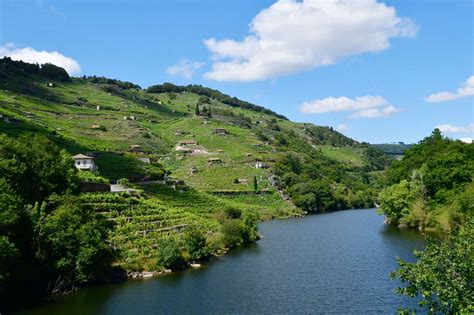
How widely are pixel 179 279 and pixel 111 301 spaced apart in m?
10.6

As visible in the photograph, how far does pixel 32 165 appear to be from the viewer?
60.6 m

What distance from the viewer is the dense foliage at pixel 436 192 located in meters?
79.1

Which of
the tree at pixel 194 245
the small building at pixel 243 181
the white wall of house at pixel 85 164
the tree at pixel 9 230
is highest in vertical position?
the white wall of house at pixel 85 164

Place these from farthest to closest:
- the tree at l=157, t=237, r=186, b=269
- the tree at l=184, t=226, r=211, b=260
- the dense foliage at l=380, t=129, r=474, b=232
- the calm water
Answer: the dense foliage at l=380, t=129, r=474, b=232 < the tree at l=184, t=226, r=211, b=260 < the tree at l=157, t=237, r=186, b=269 < the calm water

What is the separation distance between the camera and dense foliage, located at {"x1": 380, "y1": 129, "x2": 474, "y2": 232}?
260ft

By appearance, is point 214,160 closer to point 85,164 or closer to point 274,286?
point 85,164

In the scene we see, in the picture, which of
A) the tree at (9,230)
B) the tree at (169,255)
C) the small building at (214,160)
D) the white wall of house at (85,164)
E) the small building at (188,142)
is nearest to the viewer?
the tree at (9,230)

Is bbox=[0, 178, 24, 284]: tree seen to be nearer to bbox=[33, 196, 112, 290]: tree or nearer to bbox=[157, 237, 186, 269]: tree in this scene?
bbox=[33, 196, 112, 290]: tree

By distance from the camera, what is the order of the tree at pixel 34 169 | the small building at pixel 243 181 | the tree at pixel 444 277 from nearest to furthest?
the tree at pixel 444 277 → the tree at pixel 34 169 → the small building at pixel 243 181

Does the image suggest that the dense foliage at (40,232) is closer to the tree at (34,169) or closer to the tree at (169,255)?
the tree at (34,169)

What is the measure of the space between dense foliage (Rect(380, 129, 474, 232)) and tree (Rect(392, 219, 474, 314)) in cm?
5960

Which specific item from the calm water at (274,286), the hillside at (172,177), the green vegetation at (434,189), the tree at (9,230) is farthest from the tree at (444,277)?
the hillside at (172,177)

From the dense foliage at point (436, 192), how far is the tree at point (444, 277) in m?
59.6

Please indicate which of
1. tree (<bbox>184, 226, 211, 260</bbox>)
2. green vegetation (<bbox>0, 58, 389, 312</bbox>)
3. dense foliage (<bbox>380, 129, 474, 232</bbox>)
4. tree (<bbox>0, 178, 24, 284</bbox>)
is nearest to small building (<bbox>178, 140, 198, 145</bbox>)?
green vegetation (<bbox>0, 58, 389, 312</bbox>)
